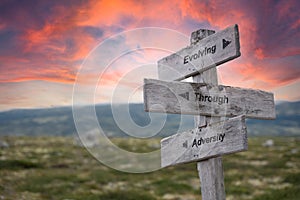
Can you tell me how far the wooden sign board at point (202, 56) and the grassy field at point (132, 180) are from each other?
1349 centimetres

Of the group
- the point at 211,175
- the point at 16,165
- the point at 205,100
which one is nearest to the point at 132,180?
the point at 16,165

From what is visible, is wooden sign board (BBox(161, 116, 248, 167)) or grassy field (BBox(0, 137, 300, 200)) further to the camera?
grassy field (BBox(0, 137, 300, 200))

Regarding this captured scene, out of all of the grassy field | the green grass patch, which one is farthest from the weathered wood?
the green grass patch

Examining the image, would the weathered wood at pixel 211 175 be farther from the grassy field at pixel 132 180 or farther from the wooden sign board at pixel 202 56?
the grassy field at pixel 132 180

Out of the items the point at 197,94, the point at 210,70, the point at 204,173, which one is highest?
the point at 210,70

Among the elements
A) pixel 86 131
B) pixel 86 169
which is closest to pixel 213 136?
pixel 86 131

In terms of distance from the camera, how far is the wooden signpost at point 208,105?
5824 mm

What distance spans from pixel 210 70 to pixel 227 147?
1.38 m

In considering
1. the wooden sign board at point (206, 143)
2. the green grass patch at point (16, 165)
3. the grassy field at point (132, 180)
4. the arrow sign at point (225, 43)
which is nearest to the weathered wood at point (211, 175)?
the wooden sign board at point (206, 143)

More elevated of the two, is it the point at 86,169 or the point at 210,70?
the point at 210,70

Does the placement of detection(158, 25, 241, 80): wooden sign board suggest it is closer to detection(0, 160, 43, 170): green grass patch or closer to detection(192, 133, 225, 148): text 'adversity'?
detection(192, 133, 225, 148): text 'adversity'

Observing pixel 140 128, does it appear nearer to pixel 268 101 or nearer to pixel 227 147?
pixel 227 147

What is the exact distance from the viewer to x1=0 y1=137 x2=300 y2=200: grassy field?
20.2 m

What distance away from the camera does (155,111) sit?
5727 mm
